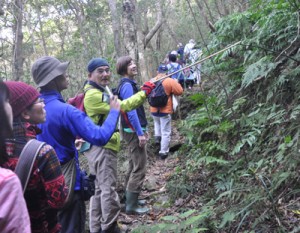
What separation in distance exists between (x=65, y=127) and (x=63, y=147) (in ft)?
0.66

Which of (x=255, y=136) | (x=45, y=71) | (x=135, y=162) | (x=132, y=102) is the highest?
(x=45, y=71)

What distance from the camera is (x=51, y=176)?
6.78 ft

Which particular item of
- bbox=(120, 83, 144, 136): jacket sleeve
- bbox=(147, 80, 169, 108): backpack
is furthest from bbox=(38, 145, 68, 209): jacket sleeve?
bbox=(147, 80, 169, 108): backpack

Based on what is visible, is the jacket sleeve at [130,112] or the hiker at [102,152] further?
the jacket sleeve at [130,112]

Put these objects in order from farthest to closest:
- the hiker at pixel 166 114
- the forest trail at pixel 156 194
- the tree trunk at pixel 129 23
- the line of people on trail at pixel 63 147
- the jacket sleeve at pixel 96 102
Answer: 1. the tree trunk at pixel 129 23
2. the hiker at pixel 166 114
3. the forest trail at pixel 156 194
4. the jacket sleeve at pixel 96 102
5. the line of people on trail at pixel 63 147

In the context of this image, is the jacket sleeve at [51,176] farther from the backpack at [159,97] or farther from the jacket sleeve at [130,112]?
the backpack at [159,97]

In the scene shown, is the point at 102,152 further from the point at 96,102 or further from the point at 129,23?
the point at 129,23

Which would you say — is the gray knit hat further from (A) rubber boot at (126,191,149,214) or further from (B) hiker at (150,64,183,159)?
(B) hiker at (150,64,183,159)

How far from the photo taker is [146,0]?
16359 mm

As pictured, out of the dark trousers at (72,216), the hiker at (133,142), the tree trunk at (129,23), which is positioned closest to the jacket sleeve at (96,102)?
the hiker at (133,142)

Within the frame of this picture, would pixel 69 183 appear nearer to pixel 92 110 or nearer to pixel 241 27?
pixel 92 110

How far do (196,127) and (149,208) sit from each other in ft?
5.28

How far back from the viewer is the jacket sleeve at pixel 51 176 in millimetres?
2027

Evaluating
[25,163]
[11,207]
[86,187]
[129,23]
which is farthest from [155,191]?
[129,23]
